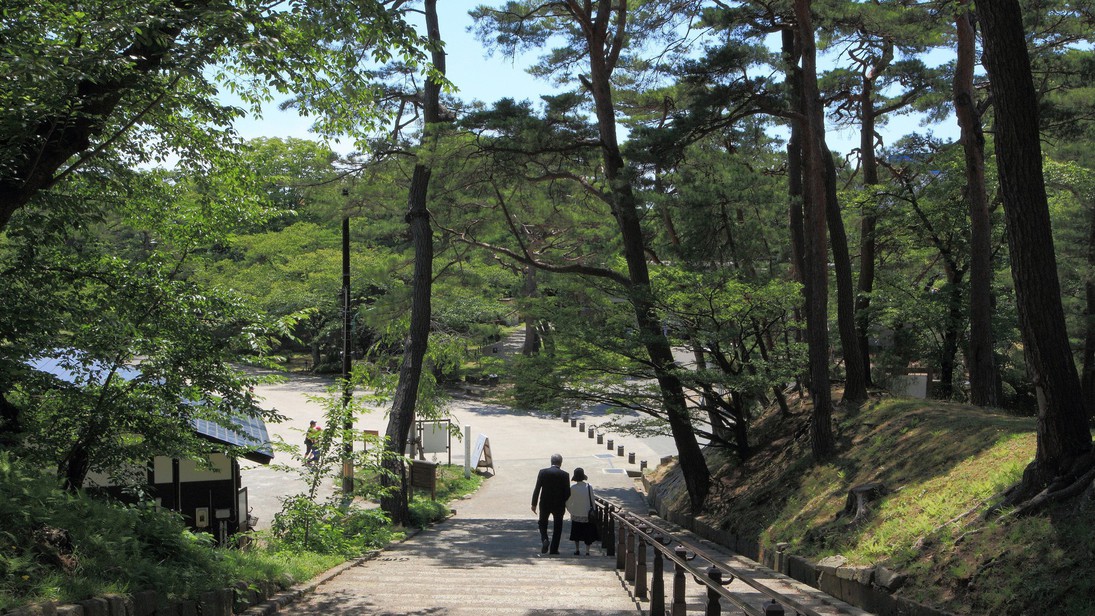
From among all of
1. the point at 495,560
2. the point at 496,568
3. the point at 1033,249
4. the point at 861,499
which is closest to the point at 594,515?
the point at 495,560

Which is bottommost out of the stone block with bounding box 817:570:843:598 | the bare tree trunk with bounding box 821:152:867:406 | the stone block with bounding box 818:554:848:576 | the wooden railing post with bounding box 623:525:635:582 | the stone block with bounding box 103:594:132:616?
the stone block with bounding box 817:570:843:598

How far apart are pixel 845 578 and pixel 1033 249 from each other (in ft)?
12.5

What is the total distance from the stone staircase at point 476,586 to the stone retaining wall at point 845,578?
2276 millimetres

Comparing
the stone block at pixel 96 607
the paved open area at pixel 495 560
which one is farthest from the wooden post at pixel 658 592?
the stone block at pixel 96 607

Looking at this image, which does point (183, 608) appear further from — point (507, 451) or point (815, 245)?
point (507, 451)

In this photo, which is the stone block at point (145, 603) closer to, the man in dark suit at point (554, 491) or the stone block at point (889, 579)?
the stone block at point (889, 579)

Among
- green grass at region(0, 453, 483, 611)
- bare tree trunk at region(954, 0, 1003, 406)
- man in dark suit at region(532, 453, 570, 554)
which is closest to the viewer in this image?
green grass at region(0, 453, 483, 611)

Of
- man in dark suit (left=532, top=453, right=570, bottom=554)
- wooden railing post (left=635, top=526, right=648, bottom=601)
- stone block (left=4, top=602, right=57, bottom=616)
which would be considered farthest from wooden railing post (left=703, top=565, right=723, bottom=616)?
man in dark suit (left=532, top=453, right=570, bottom=554)

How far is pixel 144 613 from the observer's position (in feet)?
18.5

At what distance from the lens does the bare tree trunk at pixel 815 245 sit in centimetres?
1436

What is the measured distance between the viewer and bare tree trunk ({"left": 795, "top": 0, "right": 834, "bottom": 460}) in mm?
14359

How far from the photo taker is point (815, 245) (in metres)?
14.6

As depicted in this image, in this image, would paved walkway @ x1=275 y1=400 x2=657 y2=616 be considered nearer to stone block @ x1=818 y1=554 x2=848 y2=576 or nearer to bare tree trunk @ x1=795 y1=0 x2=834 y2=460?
stone block @ x1=818 y1=554 x2=848 y2=576

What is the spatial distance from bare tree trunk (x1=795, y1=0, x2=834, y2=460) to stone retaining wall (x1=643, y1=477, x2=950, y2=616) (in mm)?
2442
